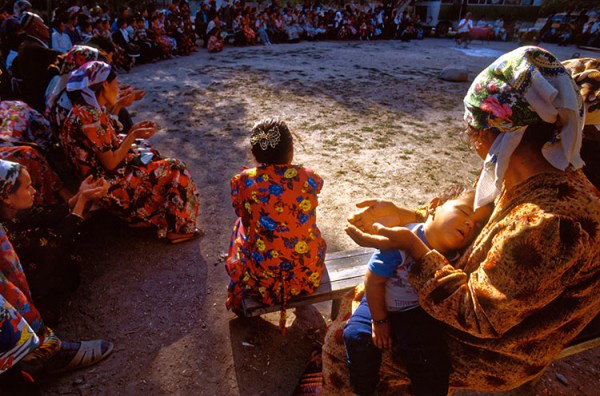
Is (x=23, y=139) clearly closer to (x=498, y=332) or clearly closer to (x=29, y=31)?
(x=29, y=31)

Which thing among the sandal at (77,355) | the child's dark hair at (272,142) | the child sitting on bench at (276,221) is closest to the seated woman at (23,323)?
the sandal at (77,355)

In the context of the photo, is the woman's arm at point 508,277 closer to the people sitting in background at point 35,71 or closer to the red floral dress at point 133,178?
the red floral dress at point 133,178

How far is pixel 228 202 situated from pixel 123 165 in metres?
1.28

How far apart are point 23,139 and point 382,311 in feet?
12.1

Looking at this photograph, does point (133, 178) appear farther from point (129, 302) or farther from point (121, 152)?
point (129, 302)

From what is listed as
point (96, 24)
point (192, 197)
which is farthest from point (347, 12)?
point (192, 197)

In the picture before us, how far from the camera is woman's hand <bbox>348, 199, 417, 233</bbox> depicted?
212cm

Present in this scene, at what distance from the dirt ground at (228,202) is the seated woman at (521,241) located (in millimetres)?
1124

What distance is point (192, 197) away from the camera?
12.1ft

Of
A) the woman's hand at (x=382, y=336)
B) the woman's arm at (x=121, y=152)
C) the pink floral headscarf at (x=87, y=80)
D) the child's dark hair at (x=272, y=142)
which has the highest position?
the pink floral headscarf at (x=87, y=80)

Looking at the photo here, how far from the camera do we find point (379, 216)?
213 centimetres

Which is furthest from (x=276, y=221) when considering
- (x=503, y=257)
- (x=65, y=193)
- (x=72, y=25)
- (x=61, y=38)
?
(x=72, y=25)

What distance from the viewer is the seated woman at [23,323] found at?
1.72 metres

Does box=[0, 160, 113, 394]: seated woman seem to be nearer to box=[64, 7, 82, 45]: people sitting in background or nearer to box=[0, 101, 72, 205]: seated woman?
box=[0, 101, 72, 205]: seated woman
